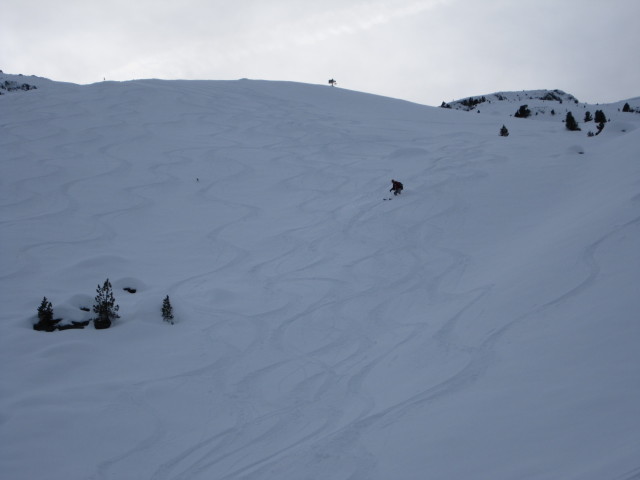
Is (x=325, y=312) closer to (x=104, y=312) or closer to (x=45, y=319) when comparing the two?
(x=104, y=312)

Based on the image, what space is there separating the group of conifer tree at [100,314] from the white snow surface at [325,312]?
125 millimetres

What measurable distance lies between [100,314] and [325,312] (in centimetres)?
284

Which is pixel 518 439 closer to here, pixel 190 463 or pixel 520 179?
pixel 190 463

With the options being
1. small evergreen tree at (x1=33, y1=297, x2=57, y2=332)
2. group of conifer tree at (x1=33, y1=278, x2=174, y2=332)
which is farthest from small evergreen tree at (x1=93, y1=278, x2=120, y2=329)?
small evergreen tree at (x1=33, y1=297, x2=57, y2=332)

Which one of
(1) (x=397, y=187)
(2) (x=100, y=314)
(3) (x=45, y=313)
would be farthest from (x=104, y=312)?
(1) (x=397, y=187)

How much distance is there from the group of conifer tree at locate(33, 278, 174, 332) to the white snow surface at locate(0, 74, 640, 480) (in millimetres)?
125

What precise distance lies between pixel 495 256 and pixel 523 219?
69.1 inches

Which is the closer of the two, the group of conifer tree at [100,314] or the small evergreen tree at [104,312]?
the group of conifer tree at [100,314]

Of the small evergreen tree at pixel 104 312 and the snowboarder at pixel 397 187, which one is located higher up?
the snowboarder at pixel 397 187

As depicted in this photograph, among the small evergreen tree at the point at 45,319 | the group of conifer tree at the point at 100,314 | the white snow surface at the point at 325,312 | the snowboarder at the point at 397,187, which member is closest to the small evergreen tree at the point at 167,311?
the group of conifer tree at the point at 100,314

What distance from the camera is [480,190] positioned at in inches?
424

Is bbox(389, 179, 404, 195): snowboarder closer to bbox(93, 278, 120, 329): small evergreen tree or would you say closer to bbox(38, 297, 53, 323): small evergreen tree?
bbox(93, 278, 120, 329): small evergreen tree

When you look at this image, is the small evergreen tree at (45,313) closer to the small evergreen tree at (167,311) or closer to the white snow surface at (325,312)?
the white snow surface at (325,312)

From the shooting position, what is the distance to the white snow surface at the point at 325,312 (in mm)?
3850
